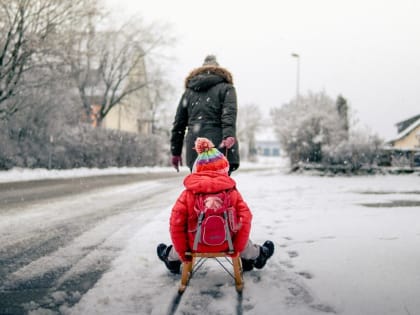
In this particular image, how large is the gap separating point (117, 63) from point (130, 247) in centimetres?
2840

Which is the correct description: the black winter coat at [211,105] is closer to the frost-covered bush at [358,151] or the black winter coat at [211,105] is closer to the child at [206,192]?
the child at [206,192]

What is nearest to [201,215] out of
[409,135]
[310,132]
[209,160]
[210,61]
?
[209,160]

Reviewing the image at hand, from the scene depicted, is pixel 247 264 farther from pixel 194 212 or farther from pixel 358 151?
pixel 358 151

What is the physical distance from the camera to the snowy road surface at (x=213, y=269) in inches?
112

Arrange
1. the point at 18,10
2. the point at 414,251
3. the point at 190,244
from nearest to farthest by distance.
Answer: the point at 190,244
the point at 414,251
the point at 18,10

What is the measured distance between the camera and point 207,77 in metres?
3.93

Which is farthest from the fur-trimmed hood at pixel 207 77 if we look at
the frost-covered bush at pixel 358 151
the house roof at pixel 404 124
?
the house roof at pixel 404 124

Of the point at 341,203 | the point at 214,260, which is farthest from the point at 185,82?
the point at 341,203

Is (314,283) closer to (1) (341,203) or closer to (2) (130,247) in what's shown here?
(2) (130,247)

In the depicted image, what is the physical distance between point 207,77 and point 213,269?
1.79m

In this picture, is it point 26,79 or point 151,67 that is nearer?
point 26,79

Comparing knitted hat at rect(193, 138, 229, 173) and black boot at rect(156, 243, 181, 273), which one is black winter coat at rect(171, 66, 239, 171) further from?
black boot at rect(156, 243, 181, 273)

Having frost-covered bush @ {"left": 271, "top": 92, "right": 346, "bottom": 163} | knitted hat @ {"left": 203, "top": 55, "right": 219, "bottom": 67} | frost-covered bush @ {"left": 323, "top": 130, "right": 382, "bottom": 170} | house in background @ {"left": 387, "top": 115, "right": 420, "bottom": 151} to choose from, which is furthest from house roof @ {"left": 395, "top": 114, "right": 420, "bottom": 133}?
knitted hat @ {"left": 203, "top": 55, "right": 219, "bottom": 67}

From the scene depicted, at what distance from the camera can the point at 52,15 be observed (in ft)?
54.9
